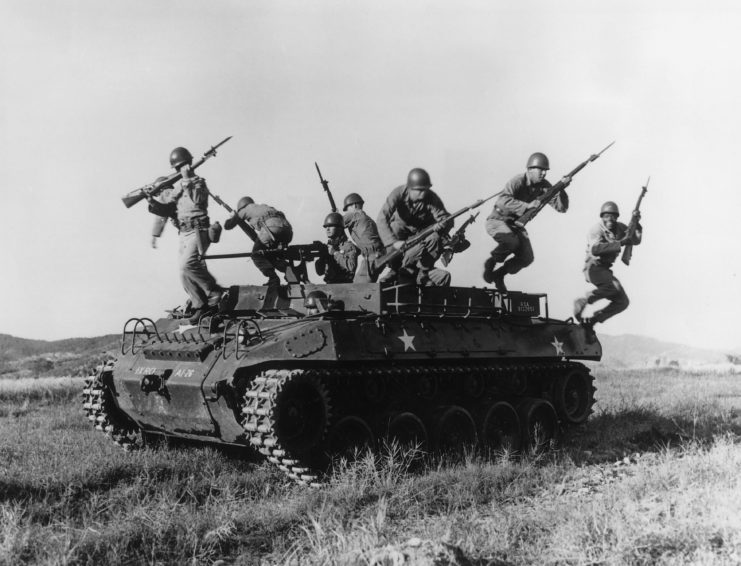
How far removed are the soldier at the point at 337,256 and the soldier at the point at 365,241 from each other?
2.16ft

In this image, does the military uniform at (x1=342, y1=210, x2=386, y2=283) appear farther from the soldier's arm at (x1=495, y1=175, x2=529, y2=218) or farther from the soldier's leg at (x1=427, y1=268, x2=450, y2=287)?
the soldier's arm at (x1=495, y1=175, x2=529, y2=218)

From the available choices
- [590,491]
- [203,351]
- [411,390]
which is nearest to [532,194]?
[411,390]

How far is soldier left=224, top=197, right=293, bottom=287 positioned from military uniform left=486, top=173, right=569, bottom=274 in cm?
343

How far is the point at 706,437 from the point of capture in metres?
11.5

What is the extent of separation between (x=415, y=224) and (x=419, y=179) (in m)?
0.75

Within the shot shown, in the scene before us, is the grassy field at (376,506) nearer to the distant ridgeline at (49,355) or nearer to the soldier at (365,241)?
the soldier at (365,241)

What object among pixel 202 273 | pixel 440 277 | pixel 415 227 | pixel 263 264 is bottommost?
pixel 440 277

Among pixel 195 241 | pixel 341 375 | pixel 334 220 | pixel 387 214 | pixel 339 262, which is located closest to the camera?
pixel 341 375

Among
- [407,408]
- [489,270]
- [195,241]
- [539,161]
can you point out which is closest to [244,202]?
[195,241]

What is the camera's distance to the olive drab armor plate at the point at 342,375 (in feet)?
26.2

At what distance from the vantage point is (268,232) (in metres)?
12.6

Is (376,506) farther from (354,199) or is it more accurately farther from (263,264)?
(354,199)

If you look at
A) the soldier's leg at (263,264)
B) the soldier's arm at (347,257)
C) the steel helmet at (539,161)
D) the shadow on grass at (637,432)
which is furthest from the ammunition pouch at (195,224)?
the shadow on grass at (637,432)

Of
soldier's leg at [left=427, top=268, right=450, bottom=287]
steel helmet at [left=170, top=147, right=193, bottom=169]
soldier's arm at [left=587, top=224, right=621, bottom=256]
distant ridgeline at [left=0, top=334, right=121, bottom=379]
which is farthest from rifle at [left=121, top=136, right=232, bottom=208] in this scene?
distant ridgeline at [left=0, top=334, right=121, bottom=379]
